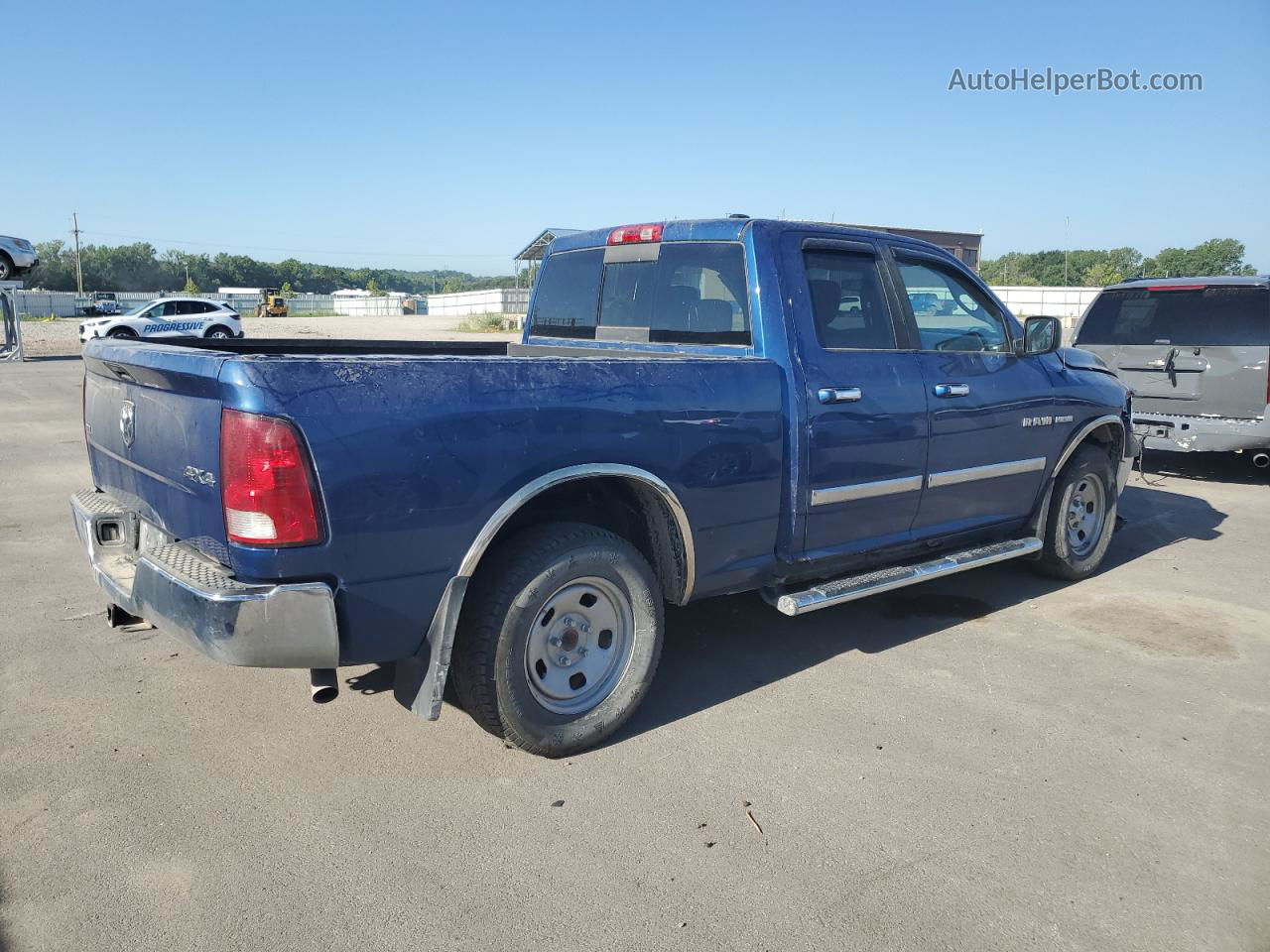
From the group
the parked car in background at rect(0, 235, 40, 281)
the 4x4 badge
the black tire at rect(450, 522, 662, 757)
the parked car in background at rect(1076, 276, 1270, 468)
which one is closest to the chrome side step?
the black tire at rect(450, 522, 662, 757)

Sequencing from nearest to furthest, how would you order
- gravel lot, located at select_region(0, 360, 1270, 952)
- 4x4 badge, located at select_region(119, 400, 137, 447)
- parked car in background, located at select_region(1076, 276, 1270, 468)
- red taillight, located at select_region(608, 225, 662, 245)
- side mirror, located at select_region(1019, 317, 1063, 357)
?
1. gravel lot, located at select_region(0, 360, 1270, 952)
2. 4x4 badge, located at select_region(119, 400, 137, 447)
3. red taillight, located at select_region(608, 225, 662, 245)
4. side mirror, located at select_region(1019, 317, 1063, 357)
5. parked car in background, located at select_region(1076, 276, 1270, 468)

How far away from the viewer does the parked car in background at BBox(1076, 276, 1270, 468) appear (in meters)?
8.12

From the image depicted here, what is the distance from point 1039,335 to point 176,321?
30.2 metres

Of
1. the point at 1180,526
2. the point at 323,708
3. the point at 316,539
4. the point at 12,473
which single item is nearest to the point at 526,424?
the point at 316,539

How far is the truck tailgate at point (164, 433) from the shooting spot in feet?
9.18

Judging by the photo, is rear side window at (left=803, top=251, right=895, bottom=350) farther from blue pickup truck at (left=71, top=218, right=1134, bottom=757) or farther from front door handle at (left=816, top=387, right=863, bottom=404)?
front door handle at (left=816, top=387, right=863, bottom=404)

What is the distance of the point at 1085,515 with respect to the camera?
5.86m

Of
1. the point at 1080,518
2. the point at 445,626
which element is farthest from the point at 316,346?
the point at 1080,518

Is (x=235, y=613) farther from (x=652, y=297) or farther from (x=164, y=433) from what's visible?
(x=652, y=297)

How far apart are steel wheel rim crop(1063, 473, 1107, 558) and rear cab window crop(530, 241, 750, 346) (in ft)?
9.40

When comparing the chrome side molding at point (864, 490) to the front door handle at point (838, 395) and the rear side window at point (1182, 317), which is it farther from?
the rear side window at point (1182, 317)

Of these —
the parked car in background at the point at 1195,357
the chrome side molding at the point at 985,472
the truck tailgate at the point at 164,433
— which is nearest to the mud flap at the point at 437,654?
the truck tailgate at the point at 164,433

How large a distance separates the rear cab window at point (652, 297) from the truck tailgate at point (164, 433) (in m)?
2.18

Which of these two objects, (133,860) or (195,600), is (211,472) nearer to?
(195,600)
